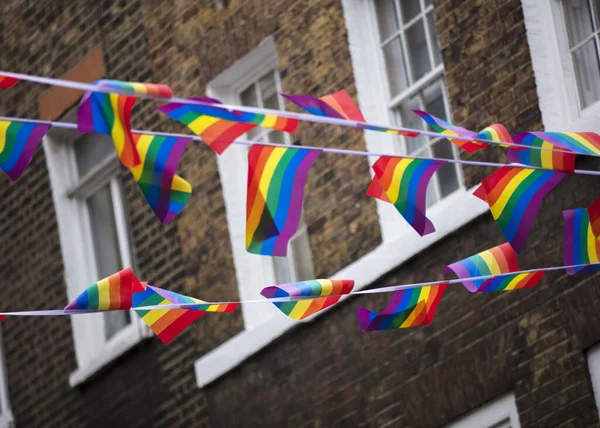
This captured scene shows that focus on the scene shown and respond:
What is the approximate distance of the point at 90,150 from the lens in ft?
45.8

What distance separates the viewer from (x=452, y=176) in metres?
10.6

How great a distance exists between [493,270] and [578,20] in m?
2.65

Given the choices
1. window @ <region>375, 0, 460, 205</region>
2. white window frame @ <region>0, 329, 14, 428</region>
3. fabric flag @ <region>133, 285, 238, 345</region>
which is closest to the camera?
fabric flag @ <region>133, 285, 238, 345</region>

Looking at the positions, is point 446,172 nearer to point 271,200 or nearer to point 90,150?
point 271,200

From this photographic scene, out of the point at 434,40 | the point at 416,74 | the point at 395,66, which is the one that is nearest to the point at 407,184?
the point at 434,40

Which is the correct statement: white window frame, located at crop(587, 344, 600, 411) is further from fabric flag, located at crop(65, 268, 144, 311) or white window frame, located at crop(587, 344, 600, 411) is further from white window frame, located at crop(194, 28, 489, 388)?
fabric flag, located at crop(65, 268, 144, 311)

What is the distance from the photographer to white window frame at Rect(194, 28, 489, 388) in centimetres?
1018

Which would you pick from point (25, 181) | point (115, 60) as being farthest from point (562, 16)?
point (25, 181)

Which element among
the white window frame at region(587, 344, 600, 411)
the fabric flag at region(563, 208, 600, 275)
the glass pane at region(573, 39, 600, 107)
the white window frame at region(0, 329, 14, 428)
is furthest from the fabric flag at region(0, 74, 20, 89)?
the white window frame at region(0, 329, 14, 428)

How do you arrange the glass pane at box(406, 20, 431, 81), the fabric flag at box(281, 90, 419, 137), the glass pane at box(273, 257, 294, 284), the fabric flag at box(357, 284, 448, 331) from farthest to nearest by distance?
the glass pane at box(273, 257, 294, 284)
the glass pane at box(406, 20, 431, 81)
the fabric flag at box(357, 284, 448, 331)
the fabric flag at box(281, 90, 419, 137)

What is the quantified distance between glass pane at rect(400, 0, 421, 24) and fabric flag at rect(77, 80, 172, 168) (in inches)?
187

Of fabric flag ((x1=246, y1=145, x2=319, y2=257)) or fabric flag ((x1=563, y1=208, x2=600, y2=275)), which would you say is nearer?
fabric flag ((x1=246, y1=145, x2=319, y2=257))

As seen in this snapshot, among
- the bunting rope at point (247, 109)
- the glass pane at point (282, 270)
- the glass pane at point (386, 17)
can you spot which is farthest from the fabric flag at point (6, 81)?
the glass pane at point (282, 270)

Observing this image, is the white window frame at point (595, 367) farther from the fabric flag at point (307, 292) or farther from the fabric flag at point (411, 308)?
the fabric flag at point (307, 292)
